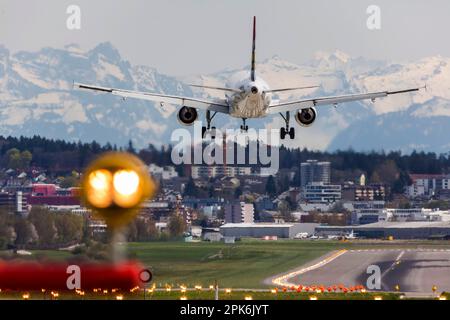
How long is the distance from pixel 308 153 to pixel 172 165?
4207 centimetres

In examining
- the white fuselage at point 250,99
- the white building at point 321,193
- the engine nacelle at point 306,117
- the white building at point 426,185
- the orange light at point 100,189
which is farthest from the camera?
the white building at point 426,185

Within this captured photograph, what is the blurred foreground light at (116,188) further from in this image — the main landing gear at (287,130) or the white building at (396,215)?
the white building at (396,215)

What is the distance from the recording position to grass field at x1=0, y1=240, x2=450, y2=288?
97250 mm

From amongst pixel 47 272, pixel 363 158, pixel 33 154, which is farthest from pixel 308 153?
pixel 47 272

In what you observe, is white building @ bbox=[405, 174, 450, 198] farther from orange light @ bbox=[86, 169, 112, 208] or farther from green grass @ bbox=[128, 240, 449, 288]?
orange light @ bbox=[86, 169, 112, 208]

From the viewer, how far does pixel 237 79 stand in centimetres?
9944

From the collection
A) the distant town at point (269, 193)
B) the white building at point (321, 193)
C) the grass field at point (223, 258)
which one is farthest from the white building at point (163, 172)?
the white building at point (321, 193)

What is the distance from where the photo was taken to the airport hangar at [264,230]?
140663 mm

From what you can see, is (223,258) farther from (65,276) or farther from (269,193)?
(65,276)

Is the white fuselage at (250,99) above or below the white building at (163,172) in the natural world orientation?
above

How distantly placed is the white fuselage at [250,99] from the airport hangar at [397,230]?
48234 mm

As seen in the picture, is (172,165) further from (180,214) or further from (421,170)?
(421,170)

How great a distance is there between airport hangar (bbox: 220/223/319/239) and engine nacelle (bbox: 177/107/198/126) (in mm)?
38837
